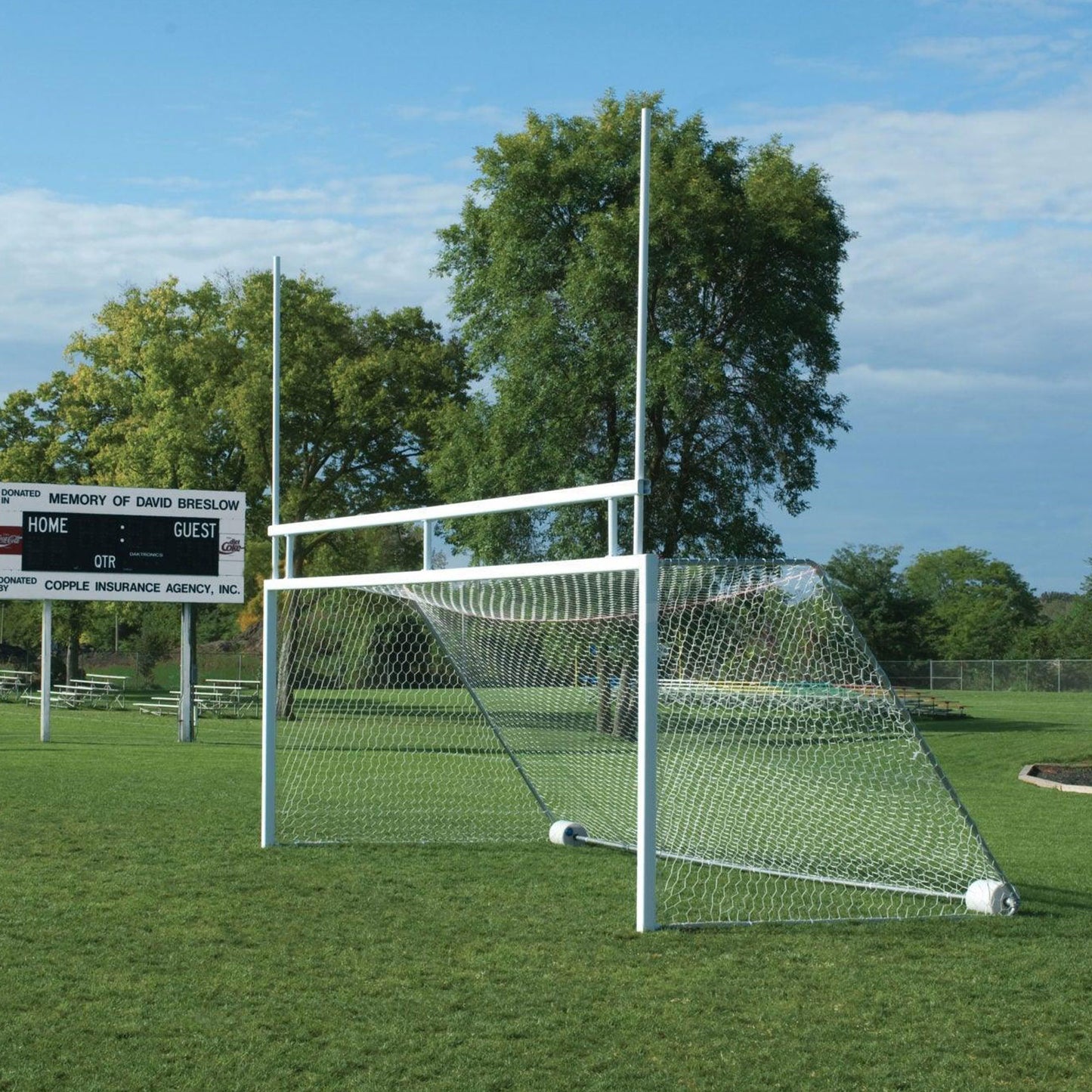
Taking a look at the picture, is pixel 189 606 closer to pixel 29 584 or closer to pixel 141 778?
pixel 29 584

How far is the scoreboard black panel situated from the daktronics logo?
0.10 m

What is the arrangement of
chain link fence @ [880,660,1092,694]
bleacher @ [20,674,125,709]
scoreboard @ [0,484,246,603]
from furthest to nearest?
chain link fence @ [880,660,1092,694], bleacher @ [20,674,125,709], scoreboard @ [0,484,246,603]

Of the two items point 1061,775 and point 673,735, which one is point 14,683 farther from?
point 673,735

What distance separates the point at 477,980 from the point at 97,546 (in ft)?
59.8

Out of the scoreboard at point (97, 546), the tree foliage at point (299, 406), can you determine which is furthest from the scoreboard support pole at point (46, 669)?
the tree foliage at point (299, 406)

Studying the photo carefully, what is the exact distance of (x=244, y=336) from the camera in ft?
126

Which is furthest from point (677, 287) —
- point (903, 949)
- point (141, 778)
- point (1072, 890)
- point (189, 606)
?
point (903, 949)

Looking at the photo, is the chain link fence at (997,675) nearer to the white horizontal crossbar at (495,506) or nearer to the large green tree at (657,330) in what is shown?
the large green tree at (657,330)

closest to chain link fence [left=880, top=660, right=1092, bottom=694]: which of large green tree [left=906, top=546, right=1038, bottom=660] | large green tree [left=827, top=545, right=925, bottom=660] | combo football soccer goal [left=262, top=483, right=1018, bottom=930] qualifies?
large green tree [left=827, top=545, right=925, bottom=660]

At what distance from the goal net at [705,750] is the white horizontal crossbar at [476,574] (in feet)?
0.16

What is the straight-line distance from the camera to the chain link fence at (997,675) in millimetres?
52031

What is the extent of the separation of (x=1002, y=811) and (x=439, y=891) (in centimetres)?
779

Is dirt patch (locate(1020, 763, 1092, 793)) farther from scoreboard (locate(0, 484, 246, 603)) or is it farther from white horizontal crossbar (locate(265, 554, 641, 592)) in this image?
scoreboard (locate(0, 484, 246, 603))

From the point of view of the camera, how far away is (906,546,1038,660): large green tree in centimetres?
7288
